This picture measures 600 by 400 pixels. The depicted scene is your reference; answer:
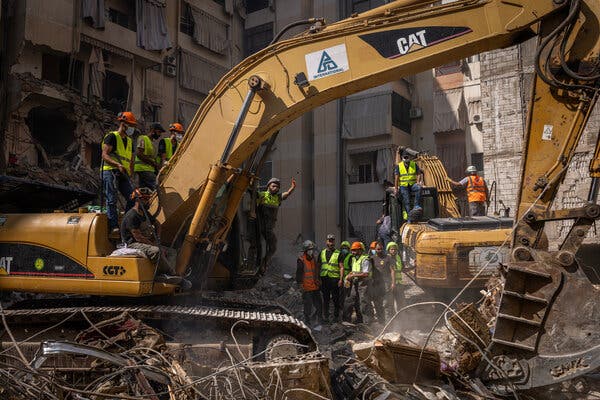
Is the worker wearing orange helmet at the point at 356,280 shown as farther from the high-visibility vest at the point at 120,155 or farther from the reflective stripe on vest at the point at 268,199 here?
the high-visibility vest at the point at 120,155

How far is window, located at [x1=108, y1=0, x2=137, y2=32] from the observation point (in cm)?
2077

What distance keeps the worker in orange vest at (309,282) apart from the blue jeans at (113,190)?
203 inches

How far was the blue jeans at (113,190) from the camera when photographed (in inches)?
229

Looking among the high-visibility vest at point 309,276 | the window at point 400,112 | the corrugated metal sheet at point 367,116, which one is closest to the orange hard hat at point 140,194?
the high-visibility vest at point 309,276

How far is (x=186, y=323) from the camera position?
5.71m

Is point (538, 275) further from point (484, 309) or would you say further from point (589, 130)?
point (589, 130)

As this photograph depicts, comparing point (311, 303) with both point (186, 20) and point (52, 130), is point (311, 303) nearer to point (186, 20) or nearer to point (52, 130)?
point (52, 130)

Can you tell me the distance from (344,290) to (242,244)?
13.8 ft

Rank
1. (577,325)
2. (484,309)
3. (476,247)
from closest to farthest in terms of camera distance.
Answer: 1. (577,325)
2. (484,309)
3. (476,247)

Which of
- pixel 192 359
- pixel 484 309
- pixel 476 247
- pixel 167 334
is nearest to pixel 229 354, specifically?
pixel 192 359

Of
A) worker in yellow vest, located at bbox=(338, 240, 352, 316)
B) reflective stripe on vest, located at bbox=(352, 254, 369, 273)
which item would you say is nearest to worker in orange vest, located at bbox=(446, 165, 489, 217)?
reflective stripe on vest, located at bbox=(352, 254, 369, 273)

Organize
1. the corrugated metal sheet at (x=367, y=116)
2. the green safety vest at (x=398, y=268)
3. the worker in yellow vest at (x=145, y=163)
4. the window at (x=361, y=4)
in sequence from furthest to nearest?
the window at (x=361, y=4), the corrugated metal sheet at (x=367, y=116), the green safety vest at (x=398, y=268), the worker in yellow vest at (x=145, y=163)

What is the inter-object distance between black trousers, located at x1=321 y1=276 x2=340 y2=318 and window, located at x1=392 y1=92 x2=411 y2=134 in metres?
11.7

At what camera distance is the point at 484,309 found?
6.90m
